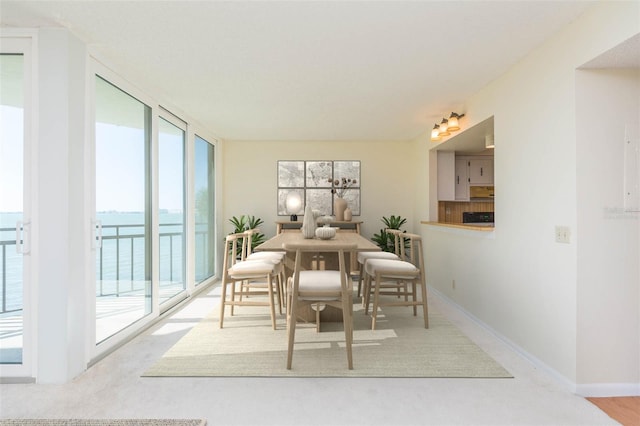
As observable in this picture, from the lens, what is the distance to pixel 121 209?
3182 mm

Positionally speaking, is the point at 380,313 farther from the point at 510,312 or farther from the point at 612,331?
the point at 612,331

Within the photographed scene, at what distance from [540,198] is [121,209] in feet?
11.6

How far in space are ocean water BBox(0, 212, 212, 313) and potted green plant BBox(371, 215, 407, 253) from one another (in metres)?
2.91

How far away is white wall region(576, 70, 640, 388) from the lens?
7.39 ft

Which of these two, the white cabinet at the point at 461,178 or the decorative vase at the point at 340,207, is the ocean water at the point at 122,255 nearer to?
the decorative vase at the point at 340,207

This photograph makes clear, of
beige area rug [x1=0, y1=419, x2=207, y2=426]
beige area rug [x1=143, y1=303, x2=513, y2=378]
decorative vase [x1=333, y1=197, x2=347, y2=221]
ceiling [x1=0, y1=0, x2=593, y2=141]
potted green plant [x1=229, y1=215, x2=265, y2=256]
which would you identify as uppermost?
ceiling [x1=0, y1=0, x2=593, y2=141]

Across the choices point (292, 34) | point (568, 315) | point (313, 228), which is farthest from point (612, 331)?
point (292, 34)

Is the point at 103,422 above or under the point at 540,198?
under

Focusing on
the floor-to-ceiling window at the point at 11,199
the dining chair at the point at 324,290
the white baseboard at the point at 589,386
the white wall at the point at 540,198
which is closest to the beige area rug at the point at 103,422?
the floor-to-ceiling window at the point at 11,199

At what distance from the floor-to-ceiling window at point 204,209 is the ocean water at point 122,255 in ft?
0.26

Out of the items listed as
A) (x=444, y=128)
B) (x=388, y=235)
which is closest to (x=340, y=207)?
(x=388, y=235)

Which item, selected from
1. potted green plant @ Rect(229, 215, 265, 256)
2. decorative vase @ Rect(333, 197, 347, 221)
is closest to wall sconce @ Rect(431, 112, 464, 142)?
decorative vase @ Rect(333, 197, 347, 221)

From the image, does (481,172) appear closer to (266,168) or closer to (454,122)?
(454,122)

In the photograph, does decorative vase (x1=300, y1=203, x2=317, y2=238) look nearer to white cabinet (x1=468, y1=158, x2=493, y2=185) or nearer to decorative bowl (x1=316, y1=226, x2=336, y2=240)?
decorative bowl (x1=316, y1=226, x2=336, y2=240)
